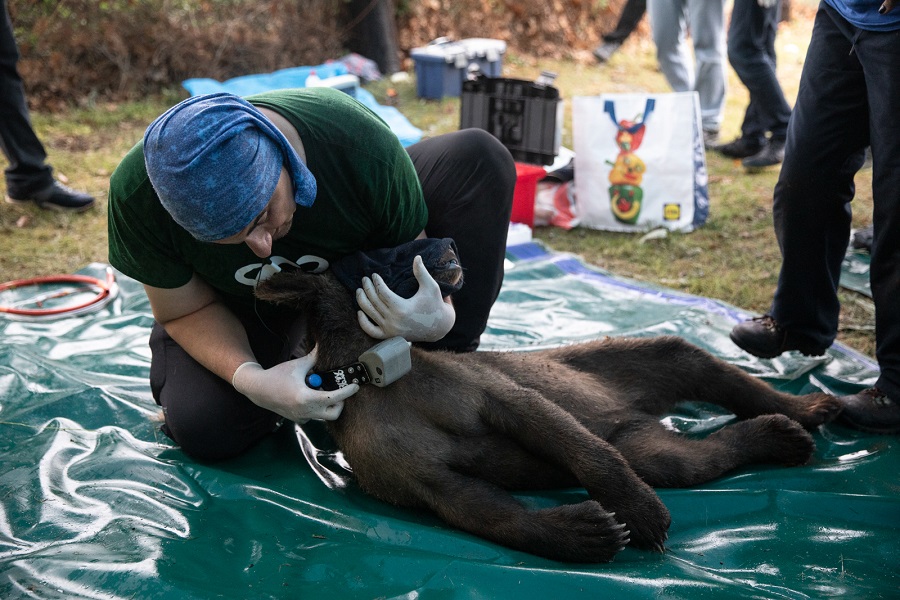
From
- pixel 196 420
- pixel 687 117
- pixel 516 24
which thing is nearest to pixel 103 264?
pixel 196 420

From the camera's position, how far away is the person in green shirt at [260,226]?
212 centimetres

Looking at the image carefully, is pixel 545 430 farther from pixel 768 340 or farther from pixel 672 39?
pixel 672 39

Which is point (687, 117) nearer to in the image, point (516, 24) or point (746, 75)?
point (746, 75)

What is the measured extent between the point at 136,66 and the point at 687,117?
6150 millimetres

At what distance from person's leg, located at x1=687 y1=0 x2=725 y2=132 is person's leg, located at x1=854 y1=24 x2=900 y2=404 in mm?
4188

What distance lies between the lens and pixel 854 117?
301 cm

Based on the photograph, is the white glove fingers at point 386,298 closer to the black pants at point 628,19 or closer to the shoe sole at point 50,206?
the shoe sole at point 50,206

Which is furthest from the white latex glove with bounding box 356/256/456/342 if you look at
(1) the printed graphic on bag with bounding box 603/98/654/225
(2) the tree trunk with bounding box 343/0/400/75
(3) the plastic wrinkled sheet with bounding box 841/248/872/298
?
(2) the tree trunk with bounding box 343/0/400/75

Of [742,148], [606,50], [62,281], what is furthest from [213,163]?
[606,50]

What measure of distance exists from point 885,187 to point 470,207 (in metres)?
1.45

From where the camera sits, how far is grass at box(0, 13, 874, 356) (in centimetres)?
467

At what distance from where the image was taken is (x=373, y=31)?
962 centimetres

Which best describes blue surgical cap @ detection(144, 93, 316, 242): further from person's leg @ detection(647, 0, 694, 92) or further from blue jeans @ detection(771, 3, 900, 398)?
person's leg @ detection(647, 0, 694, 92)

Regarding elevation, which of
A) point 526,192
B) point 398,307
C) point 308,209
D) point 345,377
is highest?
point 308,209
